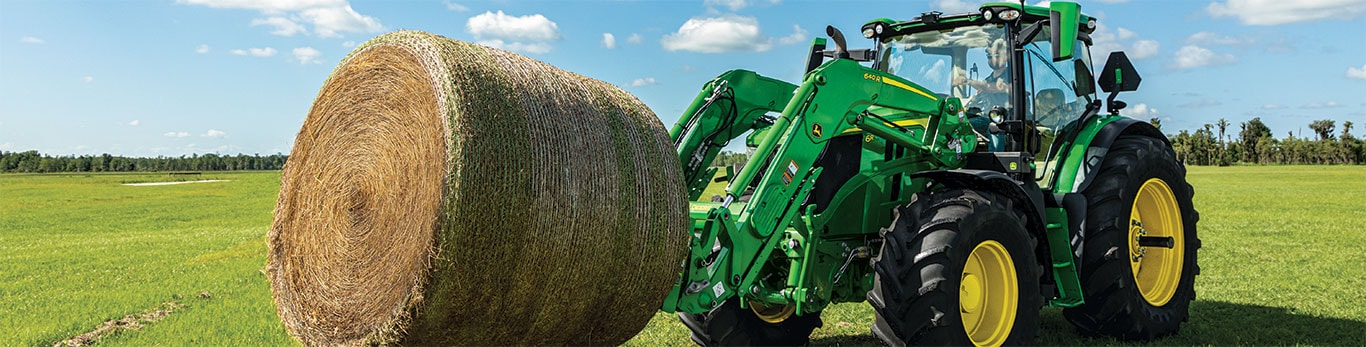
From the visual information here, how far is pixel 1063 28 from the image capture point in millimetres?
6492

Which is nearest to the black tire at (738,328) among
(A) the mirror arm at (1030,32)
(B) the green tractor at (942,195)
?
(B) the green tractor at (942,195)

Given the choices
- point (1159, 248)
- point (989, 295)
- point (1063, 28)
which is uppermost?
point (1063, 28)

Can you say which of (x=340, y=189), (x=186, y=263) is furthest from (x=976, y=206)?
(x=186, y=263)

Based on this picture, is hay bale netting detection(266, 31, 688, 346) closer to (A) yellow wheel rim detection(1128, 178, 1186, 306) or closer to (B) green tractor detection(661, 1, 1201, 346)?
(B) green tractor detection(661, 1, 1201, 346)

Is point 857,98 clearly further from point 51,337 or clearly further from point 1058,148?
point 51,337

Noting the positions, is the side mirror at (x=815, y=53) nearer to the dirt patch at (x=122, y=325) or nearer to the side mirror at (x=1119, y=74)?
the side mirror at (x=1119, y=74)

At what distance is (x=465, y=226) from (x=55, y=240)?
63.8 feet

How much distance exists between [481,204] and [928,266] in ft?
8.20

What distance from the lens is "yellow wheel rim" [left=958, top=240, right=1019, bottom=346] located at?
571cm

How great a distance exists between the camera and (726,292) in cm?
519

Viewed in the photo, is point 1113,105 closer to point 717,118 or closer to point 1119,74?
point 1119,74

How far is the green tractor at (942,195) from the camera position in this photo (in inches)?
209

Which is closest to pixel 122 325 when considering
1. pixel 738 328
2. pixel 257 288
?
pixel 257 288

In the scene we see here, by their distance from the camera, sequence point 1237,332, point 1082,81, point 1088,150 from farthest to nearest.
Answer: point 1082,81, point 1237,332, point 1088,150
